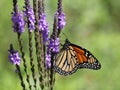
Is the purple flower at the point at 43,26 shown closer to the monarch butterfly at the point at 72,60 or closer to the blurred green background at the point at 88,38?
the monarch butterfly at the point at 72,60

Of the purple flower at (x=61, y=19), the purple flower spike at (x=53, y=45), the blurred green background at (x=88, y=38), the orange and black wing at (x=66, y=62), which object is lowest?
the purple flower spike at (x=53, y=45)

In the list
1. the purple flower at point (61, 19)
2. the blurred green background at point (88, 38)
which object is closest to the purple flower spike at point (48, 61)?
the purple flower at point (61, 19)

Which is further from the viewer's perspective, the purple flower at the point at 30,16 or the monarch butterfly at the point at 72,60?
the monarch butterfly at the point at 72,60

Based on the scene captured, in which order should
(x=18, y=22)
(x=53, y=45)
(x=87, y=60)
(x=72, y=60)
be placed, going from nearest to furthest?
(x=18, y=22)
(x=53, y=45)
(x=87, y=60)
(x=72, y=60)

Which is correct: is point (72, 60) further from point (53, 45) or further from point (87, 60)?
point (53, 45)

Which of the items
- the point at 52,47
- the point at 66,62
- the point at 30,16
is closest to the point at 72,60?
the point at 66,62

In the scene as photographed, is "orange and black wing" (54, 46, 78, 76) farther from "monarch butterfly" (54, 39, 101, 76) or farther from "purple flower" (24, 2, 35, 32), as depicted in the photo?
"purple flower" (24, 2, 35, 32)

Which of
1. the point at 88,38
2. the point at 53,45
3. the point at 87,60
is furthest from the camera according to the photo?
the point at 88,38
